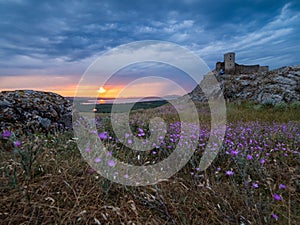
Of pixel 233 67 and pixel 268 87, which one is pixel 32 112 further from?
pixel 233 67

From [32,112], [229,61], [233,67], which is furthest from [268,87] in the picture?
[229,61]

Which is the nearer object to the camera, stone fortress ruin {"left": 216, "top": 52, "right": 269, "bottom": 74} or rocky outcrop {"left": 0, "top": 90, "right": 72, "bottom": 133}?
rocky outcrop {"left": 0, "top": 90, "right": 72, "bottom": 133}

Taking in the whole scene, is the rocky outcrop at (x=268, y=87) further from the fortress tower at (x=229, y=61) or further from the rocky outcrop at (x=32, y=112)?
the fortress tower at (x=229, y=61)

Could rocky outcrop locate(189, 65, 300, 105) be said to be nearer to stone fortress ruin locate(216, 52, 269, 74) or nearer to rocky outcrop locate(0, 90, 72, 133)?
rocky outcrop locate(0, 90, 72, 133)

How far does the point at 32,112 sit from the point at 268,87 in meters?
Result: 13.1

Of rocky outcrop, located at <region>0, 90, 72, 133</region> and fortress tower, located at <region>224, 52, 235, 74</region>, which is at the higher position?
fortress tower, located at <region>224, 52, 235, 74</region>

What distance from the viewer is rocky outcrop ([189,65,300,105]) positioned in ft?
36.7

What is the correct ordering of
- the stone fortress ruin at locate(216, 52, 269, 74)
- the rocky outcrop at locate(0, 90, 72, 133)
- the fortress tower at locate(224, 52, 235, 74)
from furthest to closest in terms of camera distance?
1. the fortress tower at locate(224, 52, 235, 74)
2. the stone fortress ruin at locate(216, 52, 269, 74)
3. the rocky outcrop at locate(0, 90, 72, 133)

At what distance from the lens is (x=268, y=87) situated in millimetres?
12250

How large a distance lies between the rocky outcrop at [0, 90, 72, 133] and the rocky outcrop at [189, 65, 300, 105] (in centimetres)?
1056

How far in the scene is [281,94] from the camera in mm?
11273

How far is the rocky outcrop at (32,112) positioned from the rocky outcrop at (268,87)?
1056cm

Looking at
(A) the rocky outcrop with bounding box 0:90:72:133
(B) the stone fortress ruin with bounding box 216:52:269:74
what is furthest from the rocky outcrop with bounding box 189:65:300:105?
(B) the stone fortress ruin with bounding box 216:52:269:74

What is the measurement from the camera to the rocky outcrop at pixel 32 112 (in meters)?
4.06
